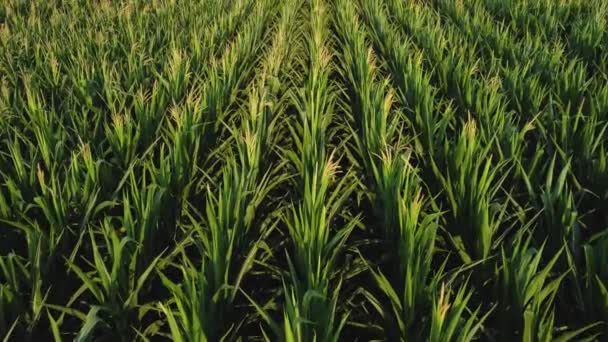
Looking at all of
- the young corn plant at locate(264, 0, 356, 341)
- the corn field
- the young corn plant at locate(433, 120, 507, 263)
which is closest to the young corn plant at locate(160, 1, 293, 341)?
the corn field

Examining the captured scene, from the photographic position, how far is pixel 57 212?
183 cm

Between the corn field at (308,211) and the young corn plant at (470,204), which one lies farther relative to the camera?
the young corn plant at (470,204)

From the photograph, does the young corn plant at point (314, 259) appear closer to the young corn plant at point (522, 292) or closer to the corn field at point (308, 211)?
the corn field at point (308, 211)

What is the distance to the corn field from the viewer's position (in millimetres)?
1510

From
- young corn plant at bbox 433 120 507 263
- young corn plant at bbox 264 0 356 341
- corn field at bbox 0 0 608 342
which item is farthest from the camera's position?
young corn plant at bbox 433 120 507 263

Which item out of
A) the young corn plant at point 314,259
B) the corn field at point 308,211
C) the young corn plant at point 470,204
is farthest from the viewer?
the young corn plant at point 470,204

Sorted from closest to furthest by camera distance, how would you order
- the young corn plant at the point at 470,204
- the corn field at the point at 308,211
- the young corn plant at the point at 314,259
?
the young corn plant at the point at 314,259, the corn field at the point at 308,211, the young corn plant at the point at 470,204

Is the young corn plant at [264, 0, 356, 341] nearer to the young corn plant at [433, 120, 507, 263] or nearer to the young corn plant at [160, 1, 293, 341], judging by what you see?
the young corn plant at [160, 1, 293, 341]

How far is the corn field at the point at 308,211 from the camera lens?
4.95ft

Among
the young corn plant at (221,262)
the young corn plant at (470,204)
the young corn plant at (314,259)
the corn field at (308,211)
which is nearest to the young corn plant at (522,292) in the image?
the corn field at (308,211)

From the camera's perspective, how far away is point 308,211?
5.83 ft

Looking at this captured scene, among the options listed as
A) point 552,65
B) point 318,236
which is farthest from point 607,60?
point 318,236

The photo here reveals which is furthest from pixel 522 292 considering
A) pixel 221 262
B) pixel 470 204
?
pixel 221 262

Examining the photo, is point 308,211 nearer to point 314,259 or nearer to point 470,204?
point 314,259
